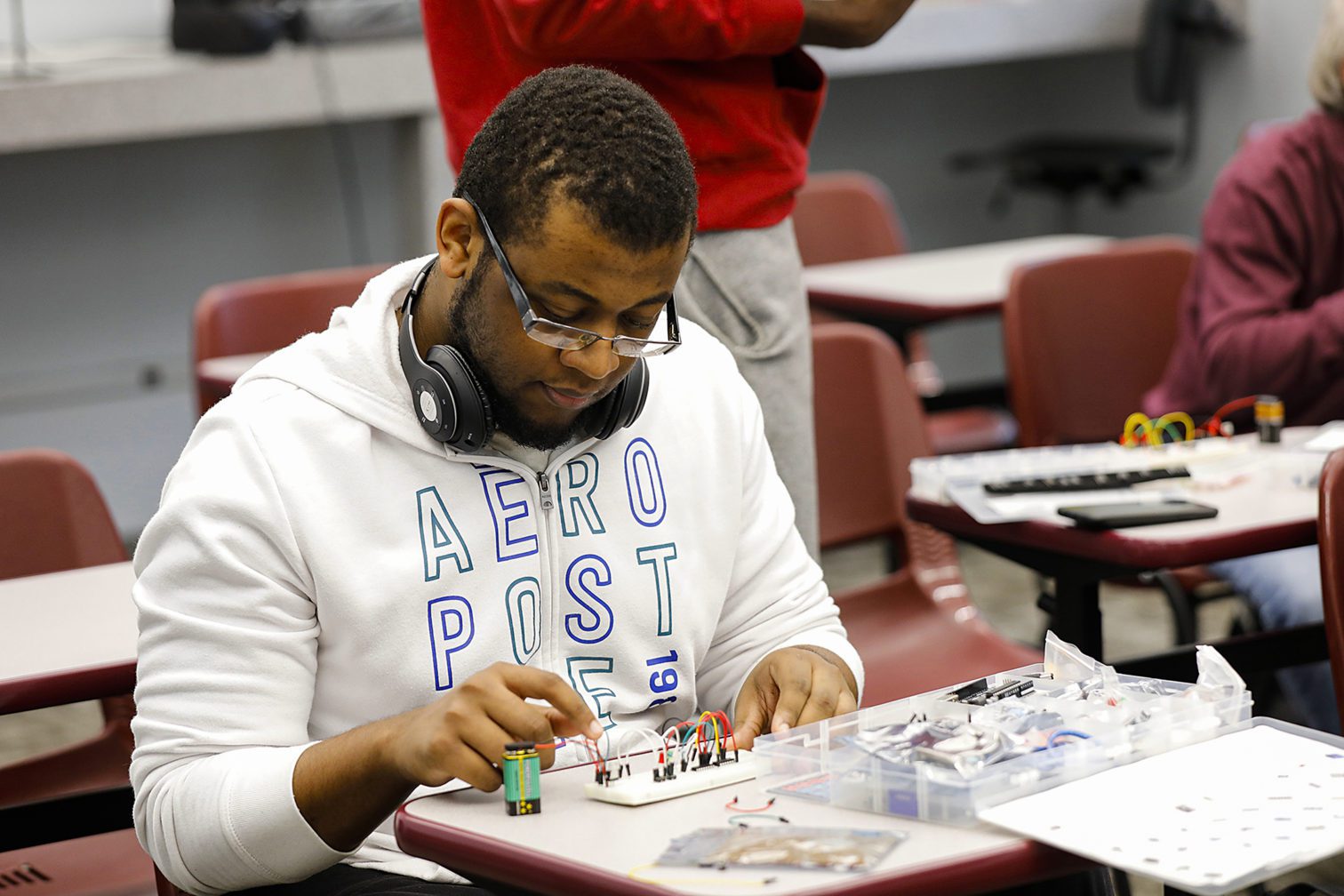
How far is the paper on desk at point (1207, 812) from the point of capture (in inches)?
43.8

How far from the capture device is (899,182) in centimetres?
601

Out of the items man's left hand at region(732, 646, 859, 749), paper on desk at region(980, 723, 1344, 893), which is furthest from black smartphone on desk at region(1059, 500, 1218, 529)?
paper on desk at region(980, 723, 1344, 893)

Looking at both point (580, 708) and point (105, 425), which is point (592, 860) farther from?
point (105, 425)

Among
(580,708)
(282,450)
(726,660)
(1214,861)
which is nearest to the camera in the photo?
(1214,861)

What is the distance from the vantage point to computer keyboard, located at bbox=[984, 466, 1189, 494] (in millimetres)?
2209

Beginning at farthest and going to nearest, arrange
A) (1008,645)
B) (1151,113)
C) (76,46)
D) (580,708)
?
(1151,113)
(76,46)
(1008,645)
(580,708)

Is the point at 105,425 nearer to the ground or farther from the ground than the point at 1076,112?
nearer to the ground

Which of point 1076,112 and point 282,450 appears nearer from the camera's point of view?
point 282,450

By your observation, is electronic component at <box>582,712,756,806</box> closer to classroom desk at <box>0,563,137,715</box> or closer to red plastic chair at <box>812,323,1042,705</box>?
classroom desk at <box>0,563,137,715</box>

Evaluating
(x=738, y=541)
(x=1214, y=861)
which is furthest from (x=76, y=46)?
(x=1214, y=861)

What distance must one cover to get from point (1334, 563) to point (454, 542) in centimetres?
94

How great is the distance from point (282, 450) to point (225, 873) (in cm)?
34

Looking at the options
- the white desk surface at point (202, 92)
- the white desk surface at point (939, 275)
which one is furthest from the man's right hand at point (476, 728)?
the white desk surface at point (202, 92)

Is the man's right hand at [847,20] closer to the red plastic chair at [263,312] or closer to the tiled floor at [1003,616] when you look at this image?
the red plastic chair at [263,312]
